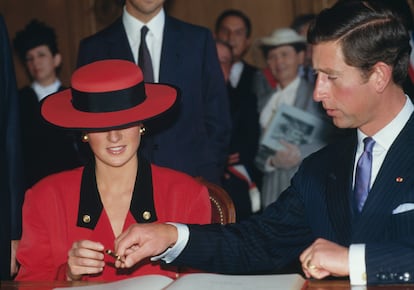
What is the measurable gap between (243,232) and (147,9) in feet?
5.61

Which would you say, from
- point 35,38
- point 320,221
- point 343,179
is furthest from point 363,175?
point 35,38

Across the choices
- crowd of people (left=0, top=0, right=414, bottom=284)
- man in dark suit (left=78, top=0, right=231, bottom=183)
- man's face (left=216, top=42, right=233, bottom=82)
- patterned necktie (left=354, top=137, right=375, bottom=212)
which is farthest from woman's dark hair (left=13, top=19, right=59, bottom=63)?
patterned necktie (left=354, top=137, right=375, bottom=212)

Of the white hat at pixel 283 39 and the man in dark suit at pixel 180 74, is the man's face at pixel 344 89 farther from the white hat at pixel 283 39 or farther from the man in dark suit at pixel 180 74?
the white hat at pixel 283 39

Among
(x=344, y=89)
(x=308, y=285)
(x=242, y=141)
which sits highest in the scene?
(x=344, y=89)

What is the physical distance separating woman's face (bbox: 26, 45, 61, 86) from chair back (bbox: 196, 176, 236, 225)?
3.31 m

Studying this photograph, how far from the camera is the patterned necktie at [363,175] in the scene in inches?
114

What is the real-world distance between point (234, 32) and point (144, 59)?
2502 millimetres

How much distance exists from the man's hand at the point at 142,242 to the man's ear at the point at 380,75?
0.72m

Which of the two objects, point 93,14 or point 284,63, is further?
point 93,14

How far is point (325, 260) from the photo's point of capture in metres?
2.50

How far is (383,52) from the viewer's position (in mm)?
2863

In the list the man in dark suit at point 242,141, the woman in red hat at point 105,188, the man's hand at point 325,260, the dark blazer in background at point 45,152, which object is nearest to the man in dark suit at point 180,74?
the woman in red hat at point 105,188

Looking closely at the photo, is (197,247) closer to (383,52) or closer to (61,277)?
(61,277)

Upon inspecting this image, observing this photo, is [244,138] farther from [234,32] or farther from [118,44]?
[118,44]
